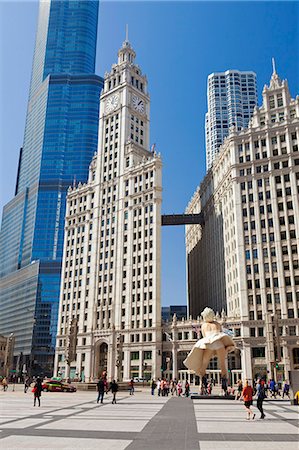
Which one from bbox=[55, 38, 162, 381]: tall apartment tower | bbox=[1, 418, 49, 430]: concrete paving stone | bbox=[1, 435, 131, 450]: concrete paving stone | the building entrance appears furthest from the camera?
the building entrance

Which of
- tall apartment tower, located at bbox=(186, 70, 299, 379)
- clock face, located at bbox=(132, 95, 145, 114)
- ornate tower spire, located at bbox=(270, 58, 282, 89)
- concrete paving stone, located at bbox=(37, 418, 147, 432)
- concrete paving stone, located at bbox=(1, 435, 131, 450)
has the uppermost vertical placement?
clock face, located at bbox=(132, 95, 145, 114)

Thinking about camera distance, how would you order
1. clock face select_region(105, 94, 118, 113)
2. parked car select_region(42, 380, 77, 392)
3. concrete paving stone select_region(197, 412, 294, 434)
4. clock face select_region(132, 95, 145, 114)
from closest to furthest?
1. concrete paving stone select_region(197, 412, 294, 434)
2. parked car select_region(42, 380, 77, 392)
3. clock face select_region(132, 95, 145, 114)
4. clock face select_region(105, 94, 118, 113)

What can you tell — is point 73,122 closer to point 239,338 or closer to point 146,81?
point 146,81

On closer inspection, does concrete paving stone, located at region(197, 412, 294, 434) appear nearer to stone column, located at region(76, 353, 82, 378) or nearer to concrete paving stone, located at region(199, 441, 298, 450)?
concrete paving stone, located at region(199, 441, 298, 450)

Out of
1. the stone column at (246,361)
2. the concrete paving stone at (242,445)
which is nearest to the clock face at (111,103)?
the stone column at (246,361)

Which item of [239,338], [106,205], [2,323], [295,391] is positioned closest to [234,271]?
[239,338]

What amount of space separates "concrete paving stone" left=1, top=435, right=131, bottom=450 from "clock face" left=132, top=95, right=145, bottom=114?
112883 millimetres

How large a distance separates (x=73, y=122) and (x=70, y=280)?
99.7m

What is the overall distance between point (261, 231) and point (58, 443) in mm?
73476

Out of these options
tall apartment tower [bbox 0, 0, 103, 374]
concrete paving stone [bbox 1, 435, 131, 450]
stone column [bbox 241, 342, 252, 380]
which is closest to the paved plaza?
concrete paving stone [bbox 1, 435, 131, 450]

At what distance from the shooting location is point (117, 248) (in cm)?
10269

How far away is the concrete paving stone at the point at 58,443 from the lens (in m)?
13.2

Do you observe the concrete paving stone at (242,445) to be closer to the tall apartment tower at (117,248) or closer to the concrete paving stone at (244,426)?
the concrete paving stone at (244,426)

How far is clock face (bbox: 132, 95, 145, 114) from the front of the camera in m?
120
